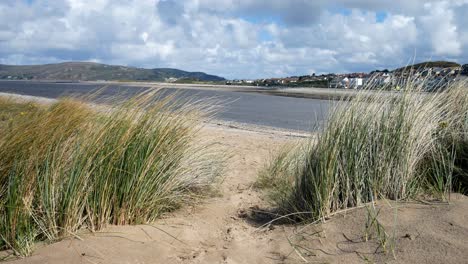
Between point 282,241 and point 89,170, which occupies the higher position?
point 89,170

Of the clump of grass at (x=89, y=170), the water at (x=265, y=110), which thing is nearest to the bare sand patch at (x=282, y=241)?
the clump of grass at (x=89, y=170)

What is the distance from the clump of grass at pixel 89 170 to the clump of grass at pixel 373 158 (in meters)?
1.27

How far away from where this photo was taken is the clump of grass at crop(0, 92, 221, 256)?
3.25m

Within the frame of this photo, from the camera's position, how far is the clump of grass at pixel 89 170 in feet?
10.7

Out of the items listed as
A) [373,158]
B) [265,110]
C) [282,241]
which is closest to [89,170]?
[282,241]

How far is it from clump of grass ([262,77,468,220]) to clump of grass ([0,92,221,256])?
1.27 metres

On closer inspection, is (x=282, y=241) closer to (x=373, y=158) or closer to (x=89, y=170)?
(x=373, y=158)

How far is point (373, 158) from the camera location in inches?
152

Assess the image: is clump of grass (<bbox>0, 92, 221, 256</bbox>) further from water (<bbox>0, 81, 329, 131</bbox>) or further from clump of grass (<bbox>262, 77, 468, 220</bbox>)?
clump of grass (<bbox>262, 77, 468, 220</bbox>)

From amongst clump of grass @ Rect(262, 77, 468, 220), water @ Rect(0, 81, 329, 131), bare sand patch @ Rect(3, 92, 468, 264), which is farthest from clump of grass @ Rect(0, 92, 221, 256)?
clump of grass @ Rect(262, 77, 468, 220)

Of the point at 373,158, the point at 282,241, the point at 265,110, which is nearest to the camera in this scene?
the point at 282,241

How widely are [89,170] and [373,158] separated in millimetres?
2516

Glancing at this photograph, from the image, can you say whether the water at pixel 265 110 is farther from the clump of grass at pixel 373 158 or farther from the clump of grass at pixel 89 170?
the clump of grass at pixel 89 170

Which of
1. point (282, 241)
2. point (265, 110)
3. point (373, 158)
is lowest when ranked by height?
point (265, 110)
